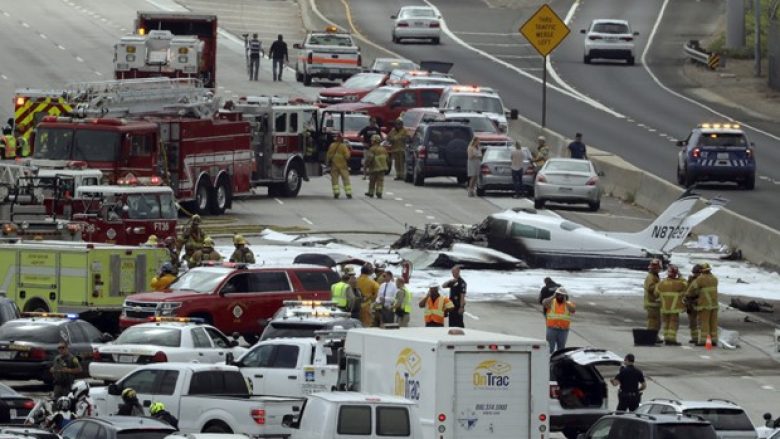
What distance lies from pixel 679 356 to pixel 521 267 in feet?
28.2

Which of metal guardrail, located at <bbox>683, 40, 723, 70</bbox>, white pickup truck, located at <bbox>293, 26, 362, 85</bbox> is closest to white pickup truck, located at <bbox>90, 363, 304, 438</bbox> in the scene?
white pickup truck, located at <bbox>293, 26, 362, 85</bbox>

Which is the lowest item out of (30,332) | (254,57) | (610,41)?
(30,332)

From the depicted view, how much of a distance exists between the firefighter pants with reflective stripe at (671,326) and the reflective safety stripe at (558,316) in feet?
12.3

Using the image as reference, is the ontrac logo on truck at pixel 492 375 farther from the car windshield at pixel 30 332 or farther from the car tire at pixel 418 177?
the car tire at pixel 418 177

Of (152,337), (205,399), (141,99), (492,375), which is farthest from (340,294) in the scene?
(141,99)

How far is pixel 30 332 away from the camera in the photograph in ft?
103

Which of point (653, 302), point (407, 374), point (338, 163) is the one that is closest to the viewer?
point (407, 374)

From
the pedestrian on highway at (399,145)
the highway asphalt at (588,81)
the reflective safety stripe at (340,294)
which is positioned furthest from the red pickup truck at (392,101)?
the reflective safety stripe at (340,294)

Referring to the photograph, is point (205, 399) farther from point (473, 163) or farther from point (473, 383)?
point (473, 163)

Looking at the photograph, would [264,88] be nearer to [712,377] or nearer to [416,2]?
[416,2]

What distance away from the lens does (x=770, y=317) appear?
39.1 m

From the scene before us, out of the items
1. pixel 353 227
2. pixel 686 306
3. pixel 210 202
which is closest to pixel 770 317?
pixel 686 306

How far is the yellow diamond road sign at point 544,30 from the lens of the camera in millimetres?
64000

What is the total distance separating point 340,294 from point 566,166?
18352 millimetres
